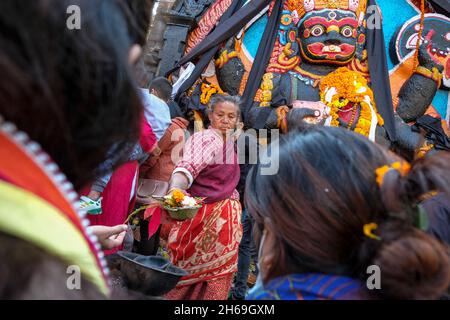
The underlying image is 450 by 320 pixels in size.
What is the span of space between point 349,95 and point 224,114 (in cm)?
224

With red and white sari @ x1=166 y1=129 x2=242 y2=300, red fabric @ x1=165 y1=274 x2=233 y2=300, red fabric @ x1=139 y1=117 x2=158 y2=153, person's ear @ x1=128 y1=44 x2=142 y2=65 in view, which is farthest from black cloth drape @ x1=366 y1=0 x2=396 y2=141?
person's ear @ x1=128 y1=44 x2=142 y2=65

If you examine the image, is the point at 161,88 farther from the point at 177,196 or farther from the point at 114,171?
the point at 114,171

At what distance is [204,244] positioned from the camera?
2.62 m

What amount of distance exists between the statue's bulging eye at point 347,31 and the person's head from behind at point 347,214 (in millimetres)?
4301

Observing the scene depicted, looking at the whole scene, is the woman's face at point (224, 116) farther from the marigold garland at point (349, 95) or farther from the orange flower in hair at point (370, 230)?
the orange flower in hair at point (370, 230)

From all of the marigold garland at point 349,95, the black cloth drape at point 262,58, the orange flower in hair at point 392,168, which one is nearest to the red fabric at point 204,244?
the orange flower in hair at point 392,168

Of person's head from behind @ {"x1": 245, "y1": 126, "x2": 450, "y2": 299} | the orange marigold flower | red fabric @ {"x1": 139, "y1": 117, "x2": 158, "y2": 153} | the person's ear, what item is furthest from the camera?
red fabric @ {"x1": 139, "y1": 117, "x2": 158, "y2": 153}

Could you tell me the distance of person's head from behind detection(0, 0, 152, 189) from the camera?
48 cm

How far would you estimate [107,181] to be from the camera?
7.14 feet

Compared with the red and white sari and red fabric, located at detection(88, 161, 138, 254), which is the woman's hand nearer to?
red fabric, located at detection(88, 161, 138, 254)

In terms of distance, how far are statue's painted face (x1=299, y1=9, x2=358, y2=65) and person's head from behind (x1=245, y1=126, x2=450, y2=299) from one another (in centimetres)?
423

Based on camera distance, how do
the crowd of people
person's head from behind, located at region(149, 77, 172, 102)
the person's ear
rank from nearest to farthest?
the crowd of people
the person's ear
person's head from behind, located at region(149, 77, 172, 102)

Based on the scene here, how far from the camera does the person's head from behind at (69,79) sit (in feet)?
1.57

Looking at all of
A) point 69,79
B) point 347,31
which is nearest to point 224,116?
point 69,79
